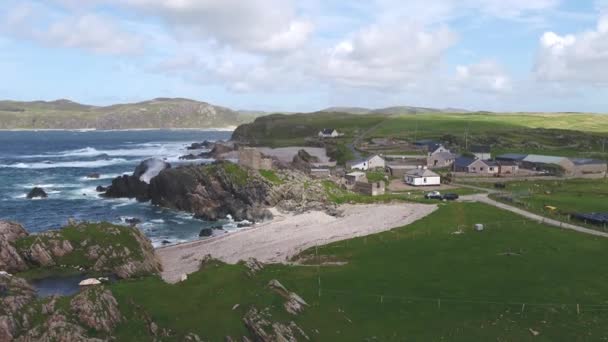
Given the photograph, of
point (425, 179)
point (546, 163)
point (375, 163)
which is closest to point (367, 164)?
point (375, 163)

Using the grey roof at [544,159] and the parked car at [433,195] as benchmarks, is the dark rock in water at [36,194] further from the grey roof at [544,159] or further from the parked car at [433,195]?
the grey roof at [544,159]

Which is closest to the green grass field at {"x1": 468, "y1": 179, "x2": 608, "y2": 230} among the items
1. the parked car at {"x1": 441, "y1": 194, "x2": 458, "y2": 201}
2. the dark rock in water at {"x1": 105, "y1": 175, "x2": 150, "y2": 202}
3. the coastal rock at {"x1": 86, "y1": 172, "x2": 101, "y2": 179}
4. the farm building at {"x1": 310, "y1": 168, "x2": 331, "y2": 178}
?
the parked car at {"x1": 441, "y1": 194, "x2": 458, "y2": 201}

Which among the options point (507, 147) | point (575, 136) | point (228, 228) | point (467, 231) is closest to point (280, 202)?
point (228, 228)

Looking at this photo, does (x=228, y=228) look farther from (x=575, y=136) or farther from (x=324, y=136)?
(x=575, y=136)

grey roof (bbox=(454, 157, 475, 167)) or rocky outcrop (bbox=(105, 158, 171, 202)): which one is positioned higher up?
grey roof (bbox=(454, 157, 475, 167))

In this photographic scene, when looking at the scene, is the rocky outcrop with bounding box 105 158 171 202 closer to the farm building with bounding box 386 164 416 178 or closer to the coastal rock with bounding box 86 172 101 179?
the coastal rock with bounding box 86 172 101 179

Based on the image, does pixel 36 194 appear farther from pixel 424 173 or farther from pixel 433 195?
pixel 424 173

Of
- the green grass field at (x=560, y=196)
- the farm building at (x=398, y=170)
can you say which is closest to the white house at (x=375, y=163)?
the farm building at (x=398, y=170)
